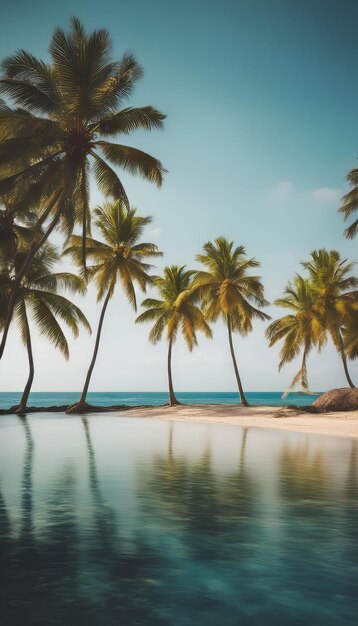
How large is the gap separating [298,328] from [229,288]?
5.99m

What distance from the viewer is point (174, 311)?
33.7m

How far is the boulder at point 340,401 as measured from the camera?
1069 inches

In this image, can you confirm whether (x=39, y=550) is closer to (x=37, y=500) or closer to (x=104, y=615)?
(x=104, y=615)

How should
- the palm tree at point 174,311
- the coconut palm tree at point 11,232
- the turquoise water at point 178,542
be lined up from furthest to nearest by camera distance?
1. the palm tree at point 174,311
2. the coconut palm tree at point 11,232
3. the turquoise water at point 178,542

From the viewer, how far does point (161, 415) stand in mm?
31797

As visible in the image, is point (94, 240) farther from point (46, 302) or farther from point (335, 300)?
point (335, 300)

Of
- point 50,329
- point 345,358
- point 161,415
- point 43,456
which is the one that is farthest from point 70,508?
point 345,358

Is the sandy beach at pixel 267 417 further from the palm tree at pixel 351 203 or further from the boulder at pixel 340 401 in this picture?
the palm tree at pixel 351 203

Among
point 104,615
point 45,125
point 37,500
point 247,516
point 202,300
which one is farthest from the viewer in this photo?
point 202,300

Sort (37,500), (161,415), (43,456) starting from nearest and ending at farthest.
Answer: (37,500)
(43,456)
(161,415)

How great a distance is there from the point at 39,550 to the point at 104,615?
1.92 meters

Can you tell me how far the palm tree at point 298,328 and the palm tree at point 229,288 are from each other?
2.52 metres

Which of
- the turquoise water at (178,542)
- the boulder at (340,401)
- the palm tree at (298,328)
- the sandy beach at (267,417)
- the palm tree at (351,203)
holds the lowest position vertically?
the turquoise water at (178,542)

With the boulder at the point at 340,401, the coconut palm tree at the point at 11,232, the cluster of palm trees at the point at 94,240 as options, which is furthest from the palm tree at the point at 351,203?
the coconut palm tree at the point at 11,232
